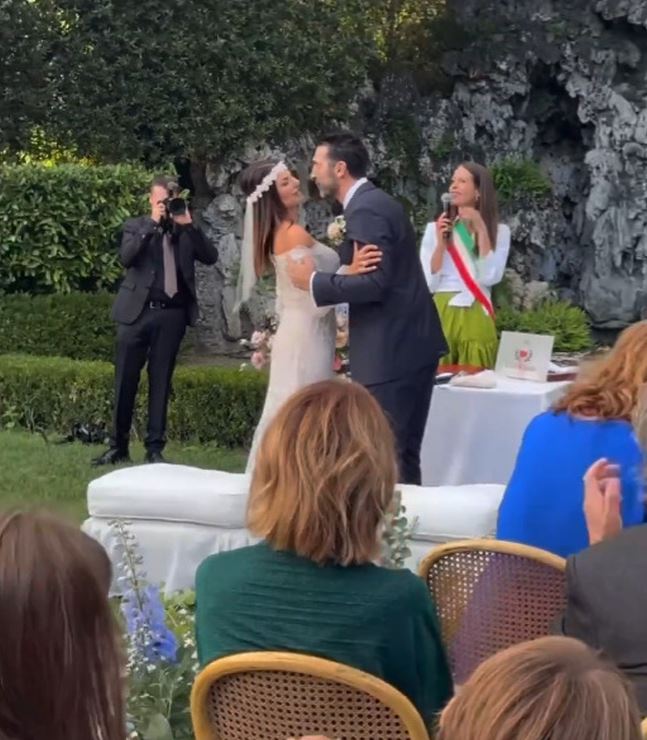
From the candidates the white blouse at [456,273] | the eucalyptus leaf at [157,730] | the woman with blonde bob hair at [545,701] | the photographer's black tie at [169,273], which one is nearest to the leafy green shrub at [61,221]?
the photographer's black tie at [169,273]

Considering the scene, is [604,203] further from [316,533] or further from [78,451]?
[316,533]

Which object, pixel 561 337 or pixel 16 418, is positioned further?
pixel 561 337

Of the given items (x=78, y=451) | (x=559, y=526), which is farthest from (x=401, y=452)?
(x=78, y=451)

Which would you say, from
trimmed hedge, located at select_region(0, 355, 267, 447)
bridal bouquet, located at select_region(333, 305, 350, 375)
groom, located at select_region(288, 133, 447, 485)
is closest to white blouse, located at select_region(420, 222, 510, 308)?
bridal bouquet, located at select_region(333, 305, 350, 375)

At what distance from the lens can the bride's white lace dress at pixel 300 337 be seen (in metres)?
6.39

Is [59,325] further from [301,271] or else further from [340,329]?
[301,271]

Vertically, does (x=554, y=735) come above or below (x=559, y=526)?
above

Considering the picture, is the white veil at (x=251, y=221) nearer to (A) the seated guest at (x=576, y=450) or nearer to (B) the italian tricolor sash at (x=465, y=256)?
(B) the italian tricolor sash at (x=465, y=256)

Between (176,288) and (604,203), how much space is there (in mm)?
10131

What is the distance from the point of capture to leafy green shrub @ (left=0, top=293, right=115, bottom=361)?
12.3 metres

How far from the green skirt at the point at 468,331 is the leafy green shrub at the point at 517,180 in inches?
379

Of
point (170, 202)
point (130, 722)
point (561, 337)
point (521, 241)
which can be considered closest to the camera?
point (130, 722)

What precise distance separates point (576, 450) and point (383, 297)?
7.80 ft

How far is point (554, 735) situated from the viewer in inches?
57.7
